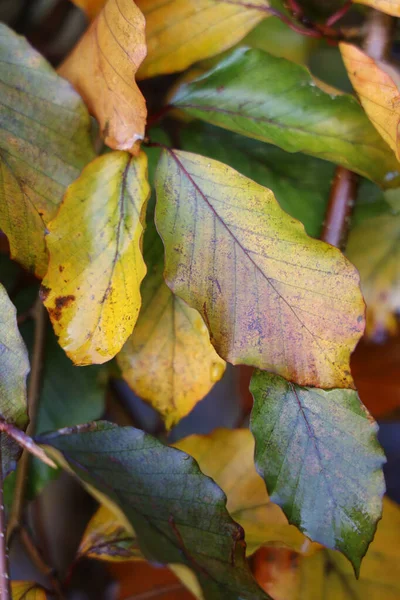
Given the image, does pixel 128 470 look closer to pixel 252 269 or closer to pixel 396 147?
pixel 252 269

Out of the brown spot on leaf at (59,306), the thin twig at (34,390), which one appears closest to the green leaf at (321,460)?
the brown spot on leaf at (59,306)

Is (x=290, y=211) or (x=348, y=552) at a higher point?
(x=290, y=211)

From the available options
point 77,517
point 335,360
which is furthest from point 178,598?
point 335,360

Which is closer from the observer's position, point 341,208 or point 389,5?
point 389,5

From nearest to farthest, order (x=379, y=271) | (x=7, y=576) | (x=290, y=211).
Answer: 1. (x=7, y=576)
2. (x=290, y=211)
3. (x=379, y=271)

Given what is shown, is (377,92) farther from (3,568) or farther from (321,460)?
(3,568)

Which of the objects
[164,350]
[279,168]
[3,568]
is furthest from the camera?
[279,168]

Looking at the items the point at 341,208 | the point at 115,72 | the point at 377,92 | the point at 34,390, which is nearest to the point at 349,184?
the point at 341,208

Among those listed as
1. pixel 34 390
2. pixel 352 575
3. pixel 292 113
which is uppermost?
pixel 292 113
